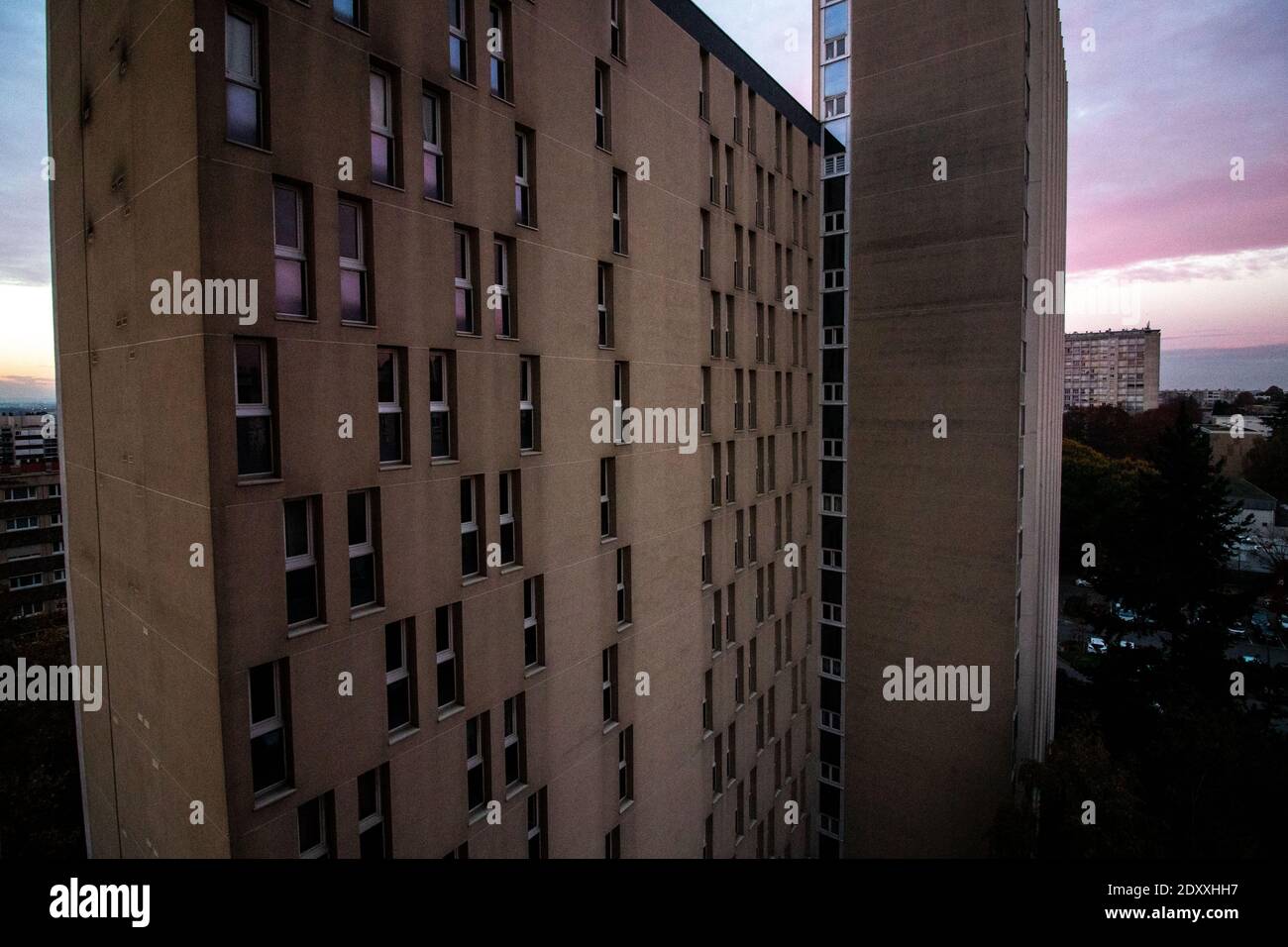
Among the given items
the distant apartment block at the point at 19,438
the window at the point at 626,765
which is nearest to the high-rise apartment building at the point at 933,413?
the window at the point at 626,765

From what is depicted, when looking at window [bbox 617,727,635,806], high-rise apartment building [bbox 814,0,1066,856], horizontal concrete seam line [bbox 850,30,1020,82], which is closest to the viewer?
window [bbox 617,727,635,806]

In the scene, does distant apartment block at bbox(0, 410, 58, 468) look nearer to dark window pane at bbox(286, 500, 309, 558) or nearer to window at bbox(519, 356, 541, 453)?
window at bbox(519, 356, 541, 453)

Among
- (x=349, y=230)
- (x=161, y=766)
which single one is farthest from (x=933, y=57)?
(x=161, y=766)

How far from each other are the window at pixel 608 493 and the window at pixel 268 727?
5.80m

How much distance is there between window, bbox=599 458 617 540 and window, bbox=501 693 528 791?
10.8 feet

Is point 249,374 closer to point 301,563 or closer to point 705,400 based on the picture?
point 301,563

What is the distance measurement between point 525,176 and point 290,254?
4.06m

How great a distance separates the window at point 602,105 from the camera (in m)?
10.8

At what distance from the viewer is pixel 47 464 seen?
1565 inches

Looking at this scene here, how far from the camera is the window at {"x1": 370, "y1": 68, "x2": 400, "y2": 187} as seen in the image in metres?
7.30

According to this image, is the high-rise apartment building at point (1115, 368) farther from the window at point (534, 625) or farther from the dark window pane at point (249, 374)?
the dark window pane at point (249, 374)

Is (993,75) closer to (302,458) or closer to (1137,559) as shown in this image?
(1137,559)

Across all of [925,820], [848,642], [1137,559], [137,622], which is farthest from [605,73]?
[1137,559]
